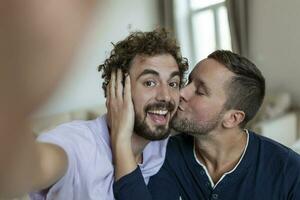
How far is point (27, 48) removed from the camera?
0.54 feet

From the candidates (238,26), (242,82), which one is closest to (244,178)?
(242,82)

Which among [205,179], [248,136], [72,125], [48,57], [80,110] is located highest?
[48,57]

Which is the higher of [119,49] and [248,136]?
[119,49]

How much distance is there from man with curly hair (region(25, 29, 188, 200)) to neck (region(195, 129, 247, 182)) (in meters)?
0.16

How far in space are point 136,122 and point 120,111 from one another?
109 mm

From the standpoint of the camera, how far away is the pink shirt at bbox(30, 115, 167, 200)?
3.49 feet

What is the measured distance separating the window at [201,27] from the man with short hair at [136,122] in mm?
3088

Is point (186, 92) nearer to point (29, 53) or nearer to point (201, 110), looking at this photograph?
point (201, 110)

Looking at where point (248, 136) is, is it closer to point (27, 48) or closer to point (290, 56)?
point (27, 48)

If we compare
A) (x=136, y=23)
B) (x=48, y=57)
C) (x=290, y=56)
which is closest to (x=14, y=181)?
(x=48, y=57)

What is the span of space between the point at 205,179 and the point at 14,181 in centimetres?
124

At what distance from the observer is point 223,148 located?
1.44 metres

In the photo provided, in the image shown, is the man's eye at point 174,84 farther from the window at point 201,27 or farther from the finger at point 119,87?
the window at point 201,27

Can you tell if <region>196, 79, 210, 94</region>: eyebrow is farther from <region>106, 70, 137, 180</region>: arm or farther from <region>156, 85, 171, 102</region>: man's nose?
<region>106, 70, 137, 180</region>: arm
